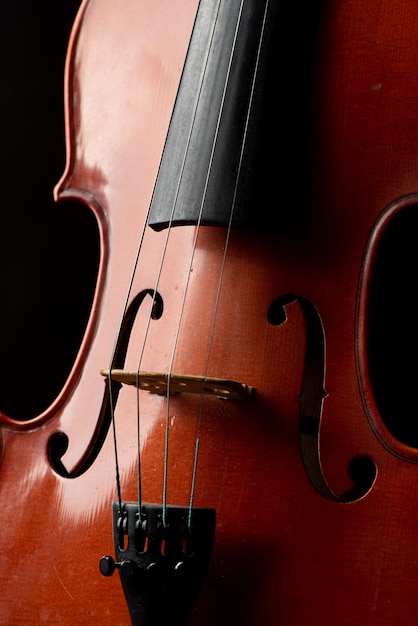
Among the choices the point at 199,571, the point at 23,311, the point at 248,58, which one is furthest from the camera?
the point at 23,311

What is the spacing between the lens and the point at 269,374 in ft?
2.93

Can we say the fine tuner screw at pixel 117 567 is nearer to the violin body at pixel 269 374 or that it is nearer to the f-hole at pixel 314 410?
the violin body at pixel 269 374

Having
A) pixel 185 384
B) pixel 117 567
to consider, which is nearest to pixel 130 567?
pixel 117 567

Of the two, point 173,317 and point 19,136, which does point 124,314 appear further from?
point 19,136

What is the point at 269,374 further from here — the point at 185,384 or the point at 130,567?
the point at 130,567

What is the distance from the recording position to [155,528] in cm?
79

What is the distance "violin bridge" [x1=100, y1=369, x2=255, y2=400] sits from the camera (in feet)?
2.78

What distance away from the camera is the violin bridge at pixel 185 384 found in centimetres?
85

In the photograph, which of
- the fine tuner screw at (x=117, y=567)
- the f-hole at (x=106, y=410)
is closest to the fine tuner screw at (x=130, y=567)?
the fine tuner screw at (x=117, y=567)

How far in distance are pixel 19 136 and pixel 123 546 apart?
1.07 meters

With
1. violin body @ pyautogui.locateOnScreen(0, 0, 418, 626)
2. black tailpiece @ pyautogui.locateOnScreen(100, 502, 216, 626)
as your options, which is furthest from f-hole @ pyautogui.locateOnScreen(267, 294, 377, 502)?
black tailpiece @ pyautogui.locateOnScreen(100, 502, 216, 626)

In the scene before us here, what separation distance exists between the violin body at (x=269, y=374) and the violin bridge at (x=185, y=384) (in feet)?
0.05

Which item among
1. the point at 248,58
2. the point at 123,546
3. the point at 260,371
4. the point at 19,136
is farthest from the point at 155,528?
the point at 19,136

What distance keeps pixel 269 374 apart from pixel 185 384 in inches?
4.0
